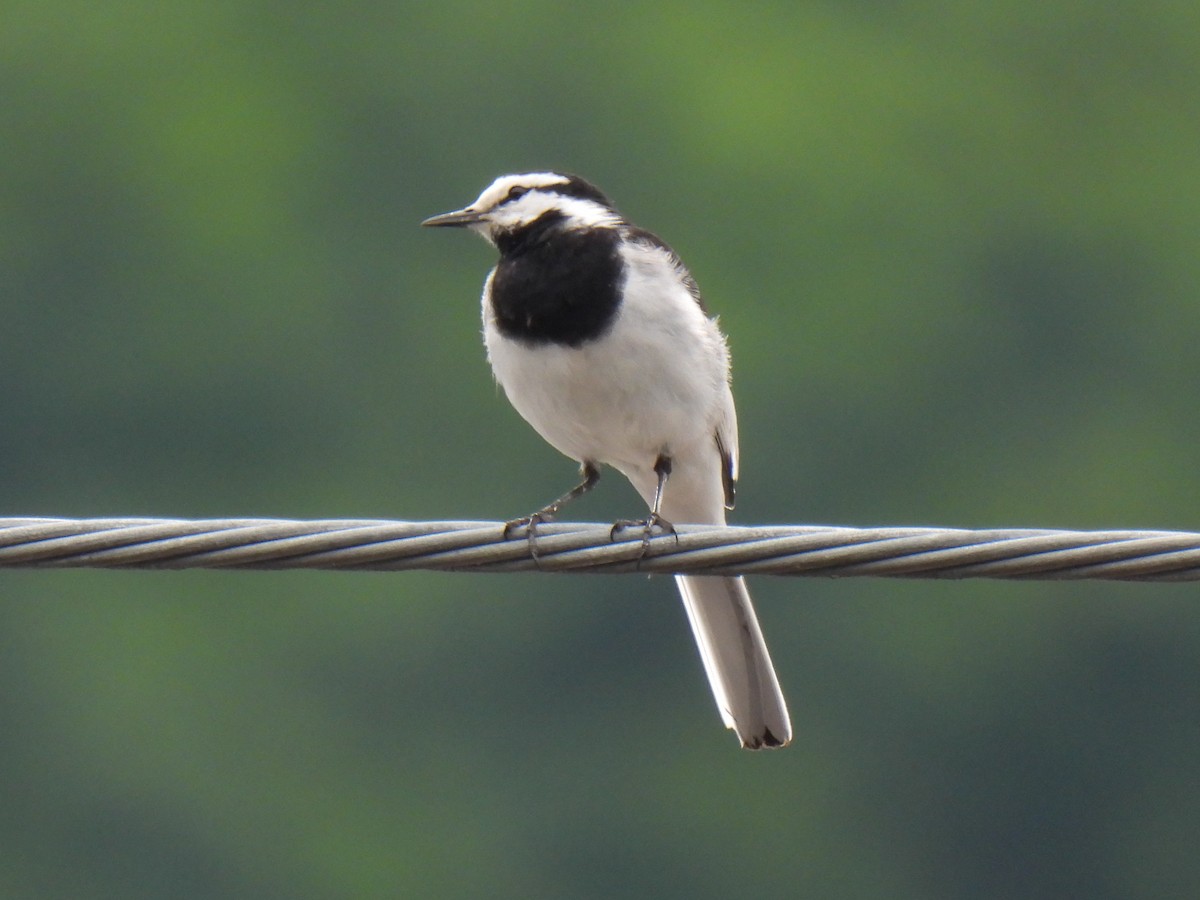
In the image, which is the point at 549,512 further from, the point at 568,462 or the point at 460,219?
the point at 568,462

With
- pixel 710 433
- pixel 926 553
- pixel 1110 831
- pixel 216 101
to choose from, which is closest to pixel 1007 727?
pixel 1110 831

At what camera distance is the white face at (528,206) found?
21.1 ft

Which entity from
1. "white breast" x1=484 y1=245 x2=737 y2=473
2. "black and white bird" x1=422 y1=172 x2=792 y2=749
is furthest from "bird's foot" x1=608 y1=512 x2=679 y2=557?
"white breast" x1=484 y1=245 x2=737 y2=473

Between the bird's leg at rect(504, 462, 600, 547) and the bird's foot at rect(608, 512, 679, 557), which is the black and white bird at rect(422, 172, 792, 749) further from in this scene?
the bird's foot at rect(608, 512, 679, 557)

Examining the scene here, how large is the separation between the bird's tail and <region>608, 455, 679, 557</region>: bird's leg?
0.37 metres

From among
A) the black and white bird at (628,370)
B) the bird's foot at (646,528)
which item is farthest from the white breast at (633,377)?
the bird's foot at (646,528)

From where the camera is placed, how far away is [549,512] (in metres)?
5.57

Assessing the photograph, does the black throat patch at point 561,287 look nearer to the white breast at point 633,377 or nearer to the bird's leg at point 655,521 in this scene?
the white breast at point 633,377

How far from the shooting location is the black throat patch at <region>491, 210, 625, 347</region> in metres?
5.91

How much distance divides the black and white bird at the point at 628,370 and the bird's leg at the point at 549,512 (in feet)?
0.04

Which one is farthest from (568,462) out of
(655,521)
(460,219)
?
(655,521)

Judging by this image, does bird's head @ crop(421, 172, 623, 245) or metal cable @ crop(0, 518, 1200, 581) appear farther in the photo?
bird's head @ crop(421, 172, 623, 245)

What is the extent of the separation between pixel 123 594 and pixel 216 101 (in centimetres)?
926

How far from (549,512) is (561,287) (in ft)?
2.46
